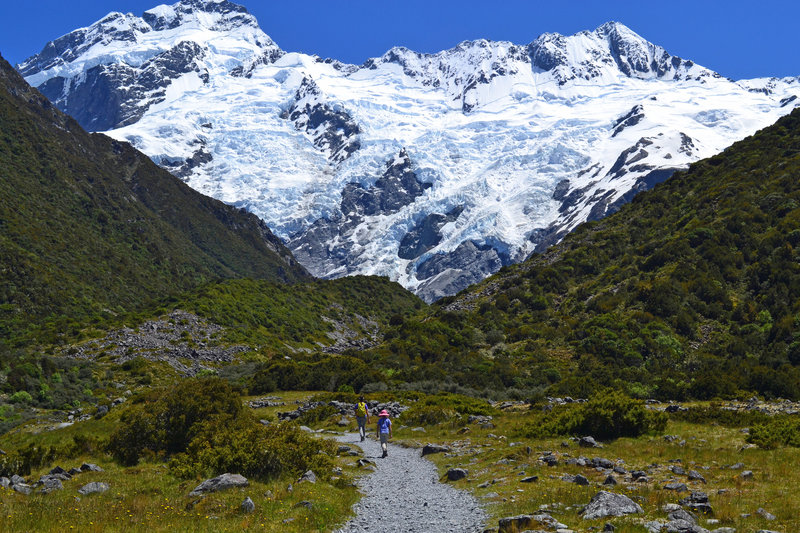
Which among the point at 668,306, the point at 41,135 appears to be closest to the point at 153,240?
the point at 41,135

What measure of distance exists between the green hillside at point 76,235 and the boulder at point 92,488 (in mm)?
56009

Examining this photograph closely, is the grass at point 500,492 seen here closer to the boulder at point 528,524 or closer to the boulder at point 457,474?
the boulder at point 528,524

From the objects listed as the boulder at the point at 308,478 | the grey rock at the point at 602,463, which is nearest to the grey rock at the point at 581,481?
the grey rock at the point at 602,463

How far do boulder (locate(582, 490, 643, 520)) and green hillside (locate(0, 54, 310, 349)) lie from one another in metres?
65.4

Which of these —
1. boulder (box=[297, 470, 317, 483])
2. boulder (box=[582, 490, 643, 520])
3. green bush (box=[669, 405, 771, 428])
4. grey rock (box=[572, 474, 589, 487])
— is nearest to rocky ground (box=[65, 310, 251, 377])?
boulder (box=[297, 470, 317, 483])

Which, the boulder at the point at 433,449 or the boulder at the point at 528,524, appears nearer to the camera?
the boulder at the point at 528,524

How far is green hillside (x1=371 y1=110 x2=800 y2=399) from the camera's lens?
42.2m

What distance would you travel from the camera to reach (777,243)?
53844 millimetres

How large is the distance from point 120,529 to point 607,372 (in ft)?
125

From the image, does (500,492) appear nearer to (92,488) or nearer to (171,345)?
(92,488)

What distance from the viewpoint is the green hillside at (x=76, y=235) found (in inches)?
3282

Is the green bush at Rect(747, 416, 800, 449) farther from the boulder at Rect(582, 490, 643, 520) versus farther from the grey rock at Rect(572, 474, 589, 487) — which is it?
the boulder at Rect(582, 490, 643, 520)

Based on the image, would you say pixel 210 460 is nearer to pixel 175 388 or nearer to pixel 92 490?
pixel 92 490

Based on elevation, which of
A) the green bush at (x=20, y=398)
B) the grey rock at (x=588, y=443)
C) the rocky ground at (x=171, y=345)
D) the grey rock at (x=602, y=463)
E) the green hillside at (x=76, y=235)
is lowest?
the grey rock at (x=588, y=443)
